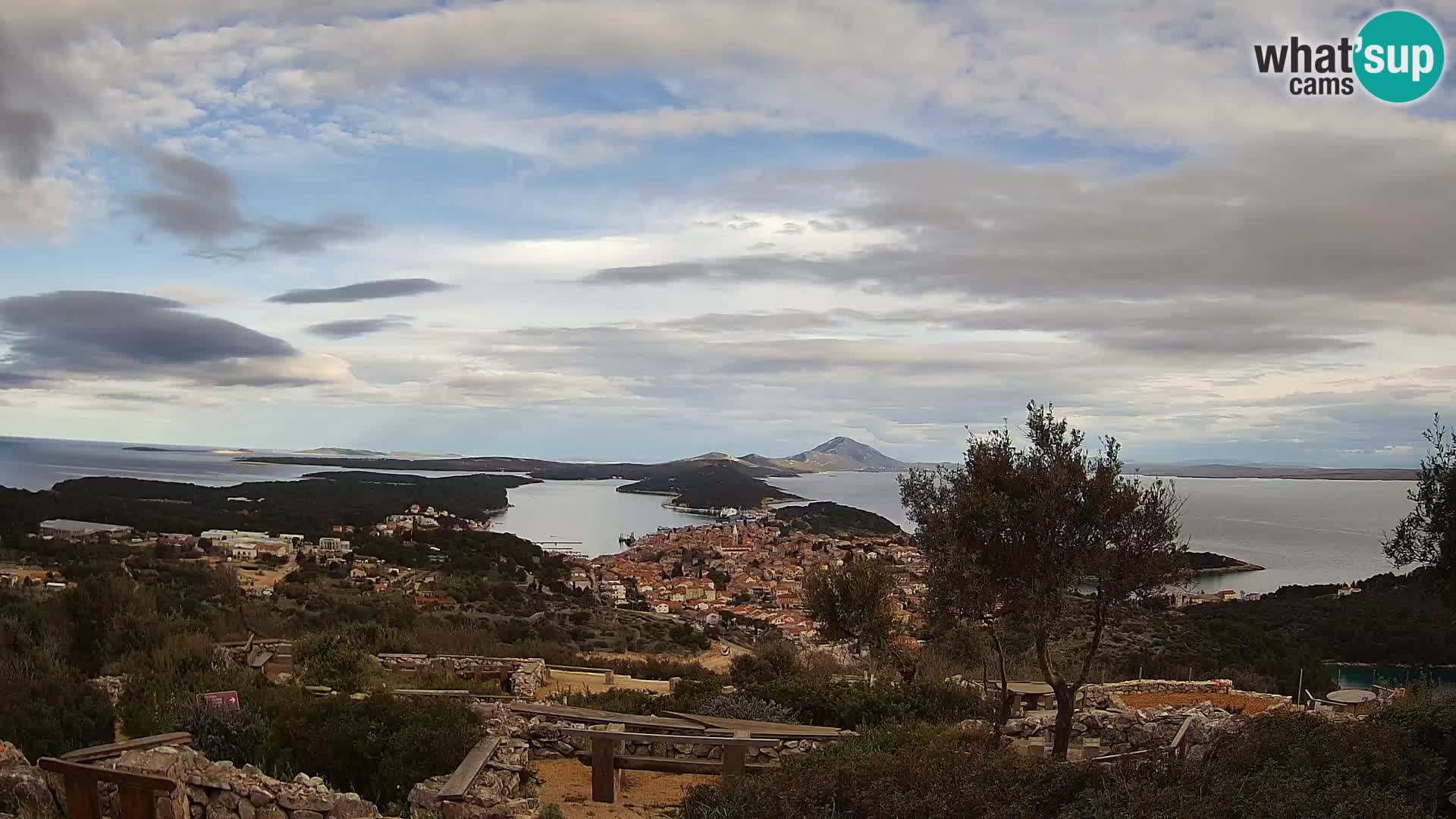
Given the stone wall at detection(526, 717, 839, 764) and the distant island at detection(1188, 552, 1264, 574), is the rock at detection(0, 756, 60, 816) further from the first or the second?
the distant island at detection(1188, 552, 1264, 574)

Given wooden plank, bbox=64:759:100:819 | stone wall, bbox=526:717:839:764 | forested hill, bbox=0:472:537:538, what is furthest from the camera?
forested hill, bbox=0:472:537:538

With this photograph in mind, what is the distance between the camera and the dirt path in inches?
318

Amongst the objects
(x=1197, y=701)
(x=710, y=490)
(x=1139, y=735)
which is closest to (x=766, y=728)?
(x=1139, y=735)

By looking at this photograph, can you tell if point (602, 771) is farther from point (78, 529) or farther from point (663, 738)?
point (78, 529)

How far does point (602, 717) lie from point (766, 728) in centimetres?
170

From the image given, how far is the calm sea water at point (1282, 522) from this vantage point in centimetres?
4025

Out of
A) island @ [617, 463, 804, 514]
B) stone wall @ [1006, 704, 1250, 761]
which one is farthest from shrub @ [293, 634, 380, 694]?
island @ [617, 463, 804, 514]

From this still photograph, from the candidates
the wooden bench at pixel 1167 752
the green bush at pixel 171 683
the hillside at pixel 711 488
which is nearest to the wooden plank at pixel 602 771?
the green bush at pixel 171 683

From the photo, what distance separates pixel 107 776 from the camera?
6.25 metres

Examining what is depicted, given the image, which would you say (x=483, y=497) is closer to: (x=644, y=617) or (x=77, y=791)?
(x=644, y=617)

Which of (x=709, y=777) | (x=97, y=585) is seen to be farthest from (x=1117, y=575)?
(x=97, y=585)

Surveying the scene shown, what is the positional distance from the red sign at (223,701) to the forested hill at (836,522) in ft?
150

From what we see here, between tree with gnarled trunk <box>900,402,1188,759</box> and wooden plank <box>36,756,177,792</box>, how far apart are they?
686 cm

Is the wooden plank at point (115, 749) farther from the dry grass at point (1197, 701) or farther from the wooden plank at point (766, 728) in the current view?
the dry grass at point (1197, 701)
